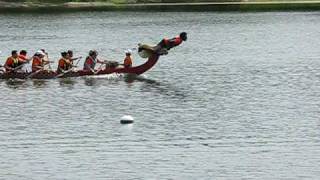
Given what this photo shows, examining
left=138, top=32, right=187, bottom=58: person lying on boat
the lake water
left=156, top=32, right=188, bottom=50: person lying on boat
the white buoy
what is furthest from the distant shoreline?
the white buoy

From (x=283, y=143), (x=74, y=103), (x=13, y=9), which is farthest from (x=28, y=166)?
(x=13, y=9)

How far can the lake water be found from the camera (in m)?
32.0

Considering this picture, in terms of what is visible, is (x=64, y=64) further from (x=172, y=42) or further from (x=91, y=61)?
(x=172, y=42)

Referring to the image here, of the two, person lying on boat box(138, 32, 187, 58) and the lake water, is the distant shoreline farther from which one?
person lying on boat box(138, 32, 187, 58)

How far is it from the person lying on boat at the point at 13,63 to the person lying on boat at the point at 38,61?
2.82 ft

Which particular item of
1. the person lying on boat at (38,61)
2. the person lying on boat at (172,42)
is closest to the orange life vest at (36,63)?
the person lying on boat at (38,61)

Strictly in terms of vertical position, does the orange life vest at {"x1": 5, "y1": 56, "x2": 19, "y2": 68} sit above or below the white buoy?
above

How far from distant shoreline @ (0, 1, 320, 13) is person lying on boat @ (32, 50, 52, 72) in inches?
2831

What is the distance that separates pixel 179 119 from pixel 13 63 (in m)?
17.9

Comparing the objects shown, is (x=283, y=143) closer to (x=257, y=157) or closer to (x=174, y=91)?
(x=257, y=157)

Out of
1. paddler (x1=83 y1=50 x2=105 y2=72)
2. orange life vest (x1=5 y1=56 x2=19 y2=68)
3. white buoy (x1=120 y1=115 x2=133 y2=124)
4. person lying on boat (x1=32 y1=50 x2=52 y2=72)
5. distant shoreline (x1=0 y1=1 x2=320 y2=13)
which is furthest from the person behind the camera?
distant shoreline (x1=0 y1=1 x2=320 y2=13)

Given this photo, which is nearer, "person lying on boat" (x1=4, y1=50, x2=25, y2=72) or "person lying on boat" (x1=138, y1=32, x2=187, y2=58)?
"person lying on boat" (x1=138, y1=32, x2=187, y2=58)

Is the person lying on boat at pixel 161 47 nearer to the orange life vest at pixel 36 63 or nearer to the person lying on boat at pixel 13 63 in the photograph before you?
the orange life vest at pixel 36 63

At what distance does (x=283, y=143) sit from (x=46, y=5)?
332ft
